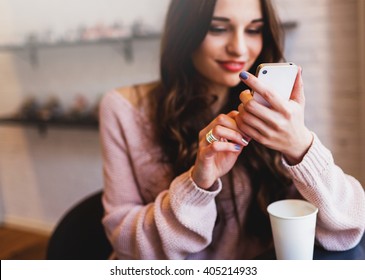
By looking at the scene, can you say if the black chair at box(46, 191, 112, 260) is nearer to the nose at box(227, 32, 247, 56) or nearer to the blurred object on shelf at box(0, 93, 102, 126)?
the nose at box(227, 32, 247, 56)

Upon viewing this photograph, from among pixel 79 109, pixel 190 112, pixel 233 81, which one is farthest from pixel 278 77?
pixel 79 109

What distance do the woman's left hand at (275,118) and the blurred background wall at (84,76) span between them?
579 millimetres

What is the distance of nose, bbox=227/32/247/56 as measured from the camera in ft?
1.94

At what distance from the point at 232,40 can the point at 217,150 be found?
0.19 meters

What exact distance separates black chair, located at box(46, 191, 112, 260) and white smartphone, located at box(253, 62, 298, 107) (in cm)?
47

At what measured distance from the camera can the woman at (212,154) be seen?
0.48m

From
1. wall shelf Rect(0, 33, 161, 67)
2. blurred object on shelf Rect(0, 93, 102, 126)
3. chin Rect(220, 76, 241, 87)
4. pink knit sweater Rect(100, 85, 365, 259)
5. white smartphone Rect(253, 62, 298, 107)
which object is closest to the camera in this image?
A: white smartphone Rect(253, 62, 298, 107)

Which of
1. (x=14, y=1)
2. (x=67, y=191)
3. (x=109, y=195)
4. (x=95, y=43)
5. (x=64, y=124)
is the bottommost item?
(x=67, y=191)

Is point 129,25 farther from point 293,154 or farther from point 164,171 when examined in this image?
point 293,154

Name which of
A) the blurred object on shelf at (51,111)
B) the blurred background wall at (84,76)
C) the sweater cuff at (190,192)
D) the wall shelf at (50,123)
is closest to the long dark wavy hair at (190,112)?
the sweater cuff at (190,192)

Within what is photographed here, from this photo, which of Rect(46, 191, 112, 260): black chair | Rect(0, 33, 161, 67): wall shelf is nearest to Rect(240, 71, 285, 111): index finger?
Rect(46, 191, 112, 260): black chair
